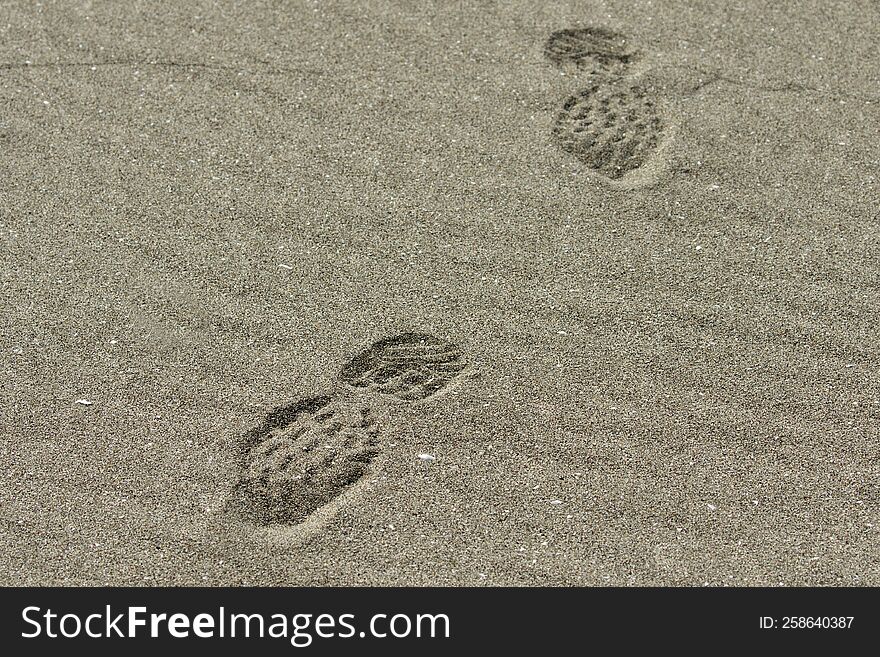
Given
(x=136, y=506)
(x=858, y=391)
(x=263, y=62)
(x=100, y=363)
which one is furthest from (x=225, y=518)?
(x=263, y=62)

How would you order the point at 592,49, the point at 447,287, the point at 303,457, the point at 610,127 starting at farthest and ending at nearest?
the point at 592,49 < the point at 610,127 < the point at 447,287 < the point at 303,457

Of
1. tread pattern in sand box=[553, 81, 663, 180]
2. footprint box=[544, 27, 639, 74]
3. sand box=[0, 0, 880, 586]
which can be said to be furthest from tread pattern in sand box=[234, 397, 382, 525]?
footprint box=[544, 27, 639, 74]

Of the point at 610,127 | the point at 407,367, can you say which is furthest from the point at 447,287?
the point at 610,127

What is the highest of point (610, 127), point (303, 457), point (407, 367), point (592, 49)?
point (592, 49)

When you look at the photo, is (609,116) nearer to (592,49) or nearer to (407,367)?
(592,49)

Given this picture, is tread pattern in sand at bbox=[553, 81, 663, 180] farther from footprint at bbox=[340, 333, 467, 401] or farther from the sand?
footprint at bbox=[340, 333, 467, 401]

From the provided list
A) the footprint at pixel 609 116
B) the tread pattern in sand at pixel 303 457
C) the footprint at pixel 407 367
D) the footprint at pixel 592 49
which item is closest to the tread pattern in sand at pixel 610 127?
the footprint at pixel 609 116
